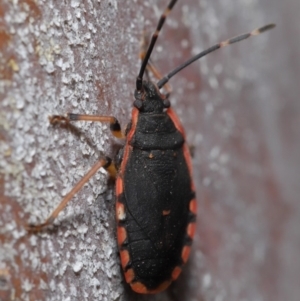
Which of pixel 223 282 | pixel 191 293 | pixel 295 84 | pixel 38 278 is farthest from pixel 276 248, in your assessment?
pixel 38 278

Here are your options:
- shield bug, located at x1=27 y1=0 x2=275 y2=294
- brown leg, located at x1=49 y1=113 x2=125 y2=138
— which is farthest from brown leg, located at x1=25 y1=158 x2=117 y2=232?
brown leg, located at x1=49 y1=113 x2=125 y2=138

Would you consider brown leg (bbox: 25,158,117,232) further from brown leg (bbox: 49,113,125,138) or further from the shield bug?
brown leg (bbox: 49,113,125,138)

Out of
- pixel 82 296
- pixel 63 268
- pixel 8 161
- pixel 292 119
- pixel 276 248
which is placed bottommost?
pixel 276 248

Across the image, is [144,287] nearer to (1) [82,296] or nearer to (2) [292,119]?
(1) [82,296]

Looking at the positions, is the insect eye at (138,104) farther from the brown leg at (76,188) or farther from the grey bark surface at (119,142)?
the brown leg at (76,188)

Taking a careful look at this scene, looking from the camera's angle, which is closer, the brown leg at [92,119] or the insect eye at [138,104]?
the brown leg at [92,119]

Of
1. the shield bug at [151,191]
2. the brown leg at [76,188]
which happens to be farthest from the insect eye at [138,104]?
the brown leg at [76,188]
